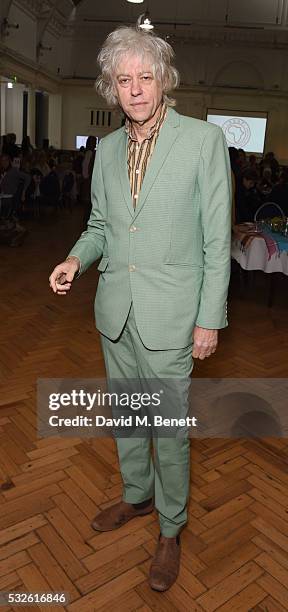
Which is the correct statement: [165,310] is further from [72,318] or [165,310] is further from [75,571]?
[72,318]

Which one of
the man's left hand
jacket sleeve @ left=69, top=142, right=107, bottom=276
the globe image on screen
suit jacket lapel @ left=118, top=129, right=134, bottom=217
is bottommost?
the man's left hand

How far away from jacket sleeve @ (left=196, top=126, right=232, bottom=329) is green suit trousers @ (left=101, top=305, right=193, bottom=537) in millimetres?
165

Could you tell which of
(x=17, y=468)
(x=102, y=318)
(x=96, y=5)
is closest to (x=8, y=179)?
(x=17, y=468)

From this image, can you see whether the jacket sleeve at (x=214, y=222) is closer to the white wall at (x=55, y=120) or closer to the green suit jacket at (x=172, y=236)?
the green suit jacket at (x=172, y=236)

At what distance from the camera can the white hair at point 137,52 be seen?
1389mm

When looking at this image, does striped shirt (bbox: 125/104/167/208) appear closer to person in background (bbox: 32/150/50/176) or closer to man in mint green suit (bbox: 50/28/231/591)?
man in mint green suit (bbox: 50/28/231/591)

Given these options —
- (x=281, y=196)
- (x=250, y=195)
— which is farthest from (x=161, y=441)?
(x=250, y=195)

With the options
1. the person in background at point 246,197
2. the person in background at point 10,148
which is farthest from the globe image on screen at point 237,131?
the person in background at point 246,197

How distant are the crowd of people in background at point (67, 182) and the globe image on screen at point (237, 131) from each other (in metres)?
5.75

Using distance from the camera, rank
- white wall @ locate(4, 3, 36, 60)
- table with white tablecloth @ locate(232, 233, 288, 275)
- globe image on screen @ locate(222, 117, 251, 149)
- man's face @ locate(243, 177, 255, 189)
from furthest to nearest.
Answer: globe image on screen @ locate(222, 117, 251, 149), white wall @ locate(4, 3, 36, 60), man's face @ locate(243, 177, 255, 189), table with white tablecloth @ locate(232, 233, 288, 275)

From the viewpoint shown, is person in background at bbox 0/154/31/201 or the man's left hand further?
person in background at bbox 0/154/31/201

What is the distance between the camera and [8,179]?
6766mm

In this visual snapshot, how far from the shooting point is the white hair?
139 centimetres

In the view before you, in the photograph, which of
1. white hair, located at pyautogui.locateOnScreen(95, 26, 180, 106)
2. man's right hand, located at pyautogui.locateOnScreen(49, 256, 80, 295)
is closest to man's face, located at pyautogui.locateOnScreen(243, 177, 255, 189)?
white hair, located at pyautogui.locateOnScreen(95, 26, 180, 106)
